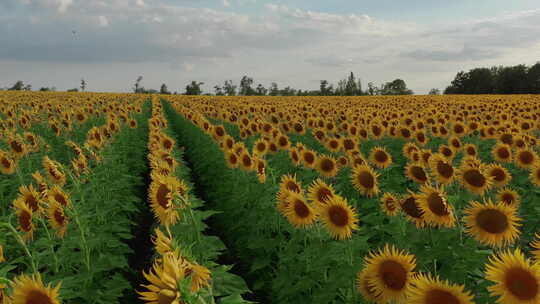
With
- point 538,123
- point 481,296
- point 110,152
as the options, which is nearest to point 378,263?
point 481,296

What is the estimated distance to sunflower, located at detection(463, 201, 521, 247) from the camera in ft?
10.6

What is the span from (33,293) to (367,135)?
911cm

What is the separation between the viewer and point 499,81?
73438 mm

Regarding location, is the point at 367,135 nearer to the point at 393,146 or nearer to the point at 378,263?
the point at 393,146

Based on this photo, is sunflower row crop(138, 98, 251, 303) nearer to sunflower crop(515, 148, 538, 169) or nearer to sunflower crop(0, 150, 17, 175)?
sunflower crop(0, 150, 17, 175)

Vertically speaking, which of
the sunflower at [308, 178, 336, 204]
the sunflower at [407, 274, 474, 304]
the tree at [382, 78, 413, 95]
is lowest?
the sunflower at [407, 274, 474, 304]

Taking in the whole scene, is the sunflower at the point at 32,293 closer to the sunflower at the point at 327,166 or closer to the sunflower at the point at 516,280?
the sunflower at the point at 516,280

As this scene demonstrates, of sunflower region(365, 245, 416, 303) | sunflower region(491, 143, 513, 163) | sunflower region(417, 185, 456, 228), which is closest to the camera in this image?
sunflower region(365, 245, 416, 303)

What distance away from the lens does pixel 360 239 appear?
354 cm

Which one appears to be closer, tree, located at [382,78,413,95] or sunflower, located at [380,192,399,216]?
sunflower, located at [380,192,399,216]

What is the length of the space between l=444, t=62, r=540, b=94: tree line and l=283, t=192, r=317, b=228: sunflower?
75.7 metres

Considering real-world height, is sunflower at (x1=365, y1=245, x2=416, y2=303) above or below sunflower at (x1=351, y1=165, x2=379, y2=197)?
below

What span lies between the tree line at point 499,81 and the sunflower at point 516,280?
3015 inches

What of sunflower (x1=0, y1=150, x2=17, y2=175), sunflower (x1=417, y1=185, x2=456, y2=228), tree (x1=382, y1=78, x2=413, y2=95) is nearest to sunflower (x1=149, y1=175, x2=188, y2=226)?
sunflower (x1=417, y1=185, x2=456, y2=228)
